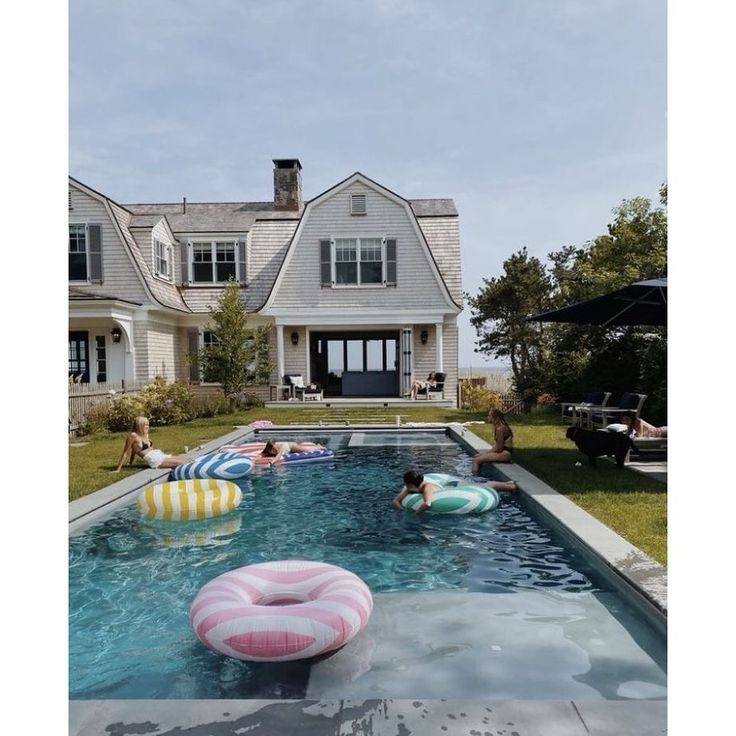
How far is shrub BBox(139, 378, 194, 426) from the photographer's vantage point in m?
16.7

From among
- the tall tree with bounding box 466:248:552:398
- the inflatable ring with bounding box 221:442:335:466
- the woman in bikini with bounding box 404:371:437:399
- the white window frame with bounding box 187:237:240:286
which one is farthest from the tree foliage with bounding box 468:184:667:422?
the white window frame with bounding box 187:237:240:286

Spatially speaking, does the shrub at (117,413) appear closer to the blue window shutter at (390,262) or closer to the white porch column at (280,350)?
the white porch column at (280,350)

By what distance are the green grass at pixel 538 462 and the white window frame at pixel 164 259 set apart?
633cm

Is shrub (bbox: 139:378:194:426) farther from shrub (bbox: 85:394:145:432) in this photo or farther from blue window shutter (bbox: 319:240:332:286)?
blue window shutter (bbox: 319:240:332:286)

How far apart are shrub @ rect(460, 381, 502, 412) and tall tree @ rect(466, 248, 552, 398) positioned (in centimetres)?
401

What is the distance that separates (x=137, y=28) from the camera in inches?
134

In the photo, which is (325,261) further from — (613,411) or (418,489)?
(418,489)

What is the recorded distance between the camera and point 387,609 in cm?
465

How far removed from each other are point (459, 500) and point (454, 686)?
391 cm

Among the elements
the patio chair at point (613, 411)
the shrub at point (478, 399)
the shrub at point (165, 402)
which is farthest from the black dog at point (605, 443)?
the shrub at point (165, 402)

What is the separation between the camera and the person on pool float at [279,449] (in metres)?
11.1
